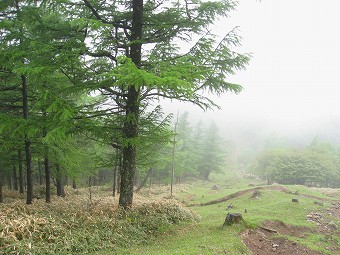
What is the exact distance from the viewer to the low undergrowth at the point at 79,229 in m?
5.43

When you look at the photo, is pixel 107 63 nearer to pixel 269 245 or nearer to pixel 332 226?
pixel 269 245

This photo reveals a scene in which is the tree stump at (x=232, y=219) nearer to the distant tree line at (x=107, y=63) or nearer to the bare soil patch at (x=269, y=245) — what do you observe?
the bare soil patch at (x=269, y=245)

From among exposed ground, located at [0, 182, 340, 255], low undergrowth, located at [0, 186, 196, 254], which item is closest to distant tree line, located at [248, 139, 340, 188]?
exposed ground, located at [0, 182, 340, 255]

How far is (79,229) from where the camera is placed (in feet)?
22.6

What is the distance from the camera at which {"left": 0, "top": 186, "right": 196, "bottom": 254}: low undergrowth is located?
5.43 meters

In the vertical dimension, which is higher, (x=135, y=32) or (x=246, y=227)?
(x=135, y=32)

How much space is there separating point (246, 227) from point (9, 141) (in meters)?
10.6

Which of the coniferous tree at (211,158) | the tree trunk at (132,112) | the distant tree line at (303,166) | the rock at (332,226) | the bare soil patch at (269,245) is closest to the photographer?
the tree trunk at (132,112)

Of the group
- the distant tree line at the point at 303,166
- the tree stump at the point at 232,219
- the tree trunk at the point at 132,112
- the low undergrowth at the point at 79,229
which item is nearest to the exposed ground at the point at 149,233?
the low undergrowth at the point at 79,229

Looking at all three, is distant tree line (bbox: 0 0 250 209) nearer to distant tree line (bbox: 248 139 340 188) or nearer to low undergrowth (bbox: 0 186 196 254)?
low undergrowth (bbox: 0 186 196 254)

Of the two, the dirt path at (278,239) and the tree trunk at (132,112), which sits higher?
the tree trunk at (132,112)

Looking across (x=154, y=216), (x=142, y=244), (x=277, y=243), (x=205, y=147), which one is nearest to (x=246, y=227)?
(x=277, y=243)

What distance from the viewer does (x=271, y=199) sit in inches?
912

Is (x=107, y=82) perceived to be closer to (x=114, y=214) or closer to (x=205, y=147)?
(x=114, y=214)
